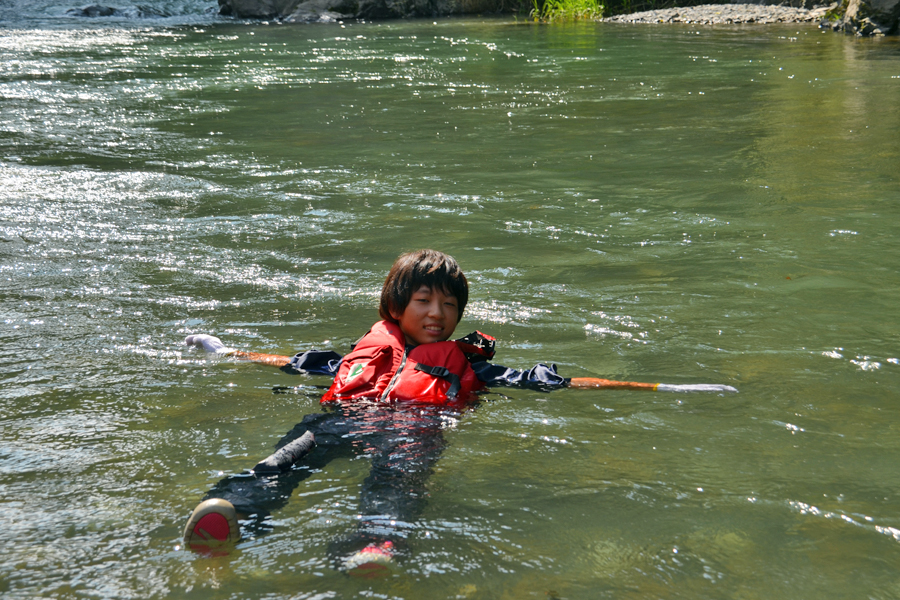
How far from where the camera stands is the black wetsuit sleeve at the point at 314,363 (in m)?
3.92

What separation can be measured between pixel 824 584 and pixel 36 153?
27.4ft

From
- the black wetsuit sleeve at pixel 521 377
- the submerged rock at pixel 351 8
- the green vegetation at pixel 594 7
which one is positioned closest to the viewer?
the black wetsuit sleeve at pixel 521 377

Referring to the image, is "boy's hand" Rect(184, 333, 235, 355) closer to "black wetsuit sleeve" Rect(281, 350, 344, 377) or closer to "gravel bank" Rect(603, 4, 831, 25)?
"black wetsuit sleeve" Rect(281, 350, 344, 377)

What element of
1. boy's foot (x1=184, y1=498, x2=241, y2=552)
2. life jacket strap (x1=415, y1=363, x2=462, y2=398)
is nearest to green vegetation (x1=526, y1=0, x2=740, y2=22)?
life jacket strap (x1=415, y1=363, x2=462, y2=398)

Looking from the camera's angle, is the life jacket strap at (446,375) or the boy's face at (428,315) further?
the boy's face at (428,315)

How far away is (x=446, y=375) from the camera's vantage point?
12.2 feet

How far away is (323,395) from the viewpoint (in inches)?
151

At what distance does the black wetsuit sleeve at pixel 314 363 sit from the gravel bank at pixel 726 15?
18.9 metres

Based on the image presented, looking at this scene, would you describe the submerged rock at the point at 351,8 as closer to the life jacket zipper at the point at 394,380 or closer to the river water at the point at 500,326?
the river water at the point at 500,326

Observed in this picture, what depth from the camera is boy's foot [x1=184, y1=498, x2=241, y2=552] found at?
103 inches

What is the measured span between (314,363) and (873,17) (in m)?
16.2

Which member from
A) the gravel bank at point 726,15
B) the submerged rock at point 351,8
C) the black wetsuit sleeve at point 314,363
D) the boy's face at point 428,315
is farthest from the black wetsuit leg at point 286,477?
the submerged rock at point 351,8

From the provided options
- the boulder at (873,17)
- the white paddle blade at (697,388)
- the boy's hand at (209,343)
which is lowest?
the white paddle blade at (697,388)

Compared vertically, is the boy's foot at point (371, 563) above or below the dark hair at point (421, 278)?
below
